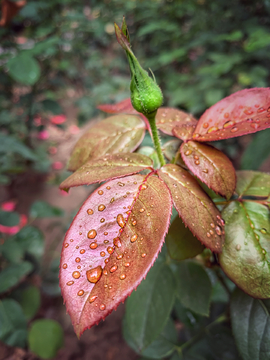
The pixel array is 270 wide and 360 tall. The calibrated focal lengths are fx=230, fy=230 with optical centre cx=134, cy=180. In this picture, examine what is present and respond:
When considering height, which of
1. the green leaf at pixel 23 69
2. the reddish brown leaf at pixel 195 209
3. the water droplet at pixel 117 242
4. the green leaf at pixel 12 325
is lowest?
the green leaf at pixel 12 325

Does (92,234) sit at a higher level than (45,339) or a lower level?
higher

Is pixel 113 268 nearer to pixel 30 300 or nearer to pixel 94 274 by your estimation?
pixel 94 274

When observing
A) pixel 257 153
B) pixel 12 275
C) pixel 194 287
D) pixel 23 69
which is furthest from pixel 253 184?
pixel 23 69

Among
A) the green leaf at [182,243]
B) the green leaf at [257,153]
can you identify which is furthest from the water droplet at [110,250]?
the green leaf at [257,153]

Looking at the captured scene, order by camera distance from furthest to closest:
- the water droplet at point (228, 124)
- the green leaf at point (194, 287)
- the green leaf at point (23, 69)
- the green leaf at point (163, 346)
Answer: the green leaf at point (23, 69) < the green leaf at point (163, 346) < the green leaf at point (194, 287) < the water droplet at point (228, 124)

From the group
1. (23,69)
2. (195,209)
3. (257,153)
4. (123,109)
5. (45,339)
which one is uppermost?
(23,69)

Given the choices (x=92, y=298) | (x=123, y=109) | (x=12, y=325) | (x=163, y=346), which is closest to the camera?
(x=92, y=298)

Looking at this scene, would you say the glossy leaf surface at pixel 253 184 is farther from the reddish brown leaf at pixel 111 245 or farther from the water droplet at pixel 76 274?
the water droplet at pixel 76 274
